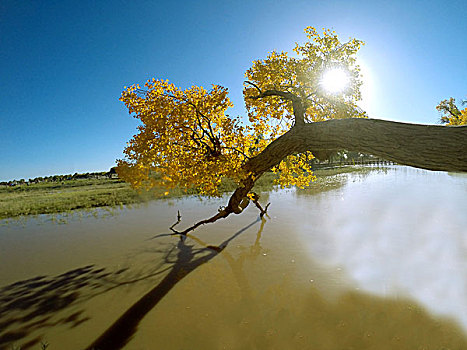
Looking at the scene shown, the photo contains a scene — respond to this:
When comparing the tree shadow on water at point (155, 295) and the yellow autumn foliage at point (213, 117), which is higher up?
the yellow autumn foliage at point (213, 117)

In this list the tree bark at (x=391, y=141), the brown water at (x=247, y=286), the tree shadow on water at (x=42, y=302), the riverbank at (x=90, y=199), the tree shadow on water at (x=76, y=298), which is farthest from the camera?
the riverbank at (x=90, y=199)

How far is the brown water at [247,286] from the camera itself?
12.7 ft

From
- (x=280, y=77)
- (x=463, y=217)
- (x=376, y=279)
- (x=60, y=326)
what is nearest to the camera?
(x=60, y=326)

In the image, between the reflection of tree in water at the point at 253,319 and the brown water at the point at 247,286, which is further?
the brown water at the point at 247,286

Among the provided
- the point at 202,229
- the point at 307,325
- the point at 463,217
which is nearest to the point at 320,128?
the point at 307,325

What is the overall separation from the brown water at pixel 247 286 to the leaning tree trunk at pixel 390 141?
2.84 m

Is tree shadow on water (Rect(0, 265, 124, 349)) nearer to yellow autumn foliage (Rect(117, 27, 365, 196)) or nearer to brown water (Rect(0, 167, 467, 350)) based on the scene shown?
brown water (Rect(0, 167, 467, 350))

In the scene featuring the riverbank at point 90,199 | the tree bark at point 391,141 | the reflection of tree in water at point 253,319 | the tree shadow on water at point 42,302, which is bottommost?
the reflection of tree in water at point 253,319

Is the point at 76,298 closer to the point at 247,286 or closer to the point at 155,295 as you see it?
the point at 155,295

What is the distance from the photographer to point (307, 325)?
4.00 m

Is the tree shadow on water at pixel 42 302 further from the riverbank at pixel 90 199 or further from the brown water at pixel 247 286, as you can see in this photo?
the riverbank at pixel 90 199

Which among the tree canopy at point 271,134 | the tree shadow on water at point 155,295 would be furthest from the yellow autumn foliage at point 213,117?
the tree shadow on water at point 155,295

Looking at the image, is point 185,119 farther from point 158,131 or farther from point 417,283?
point 417,283

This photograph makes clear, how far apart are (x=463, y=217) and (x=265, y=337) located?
1149 centimetres
